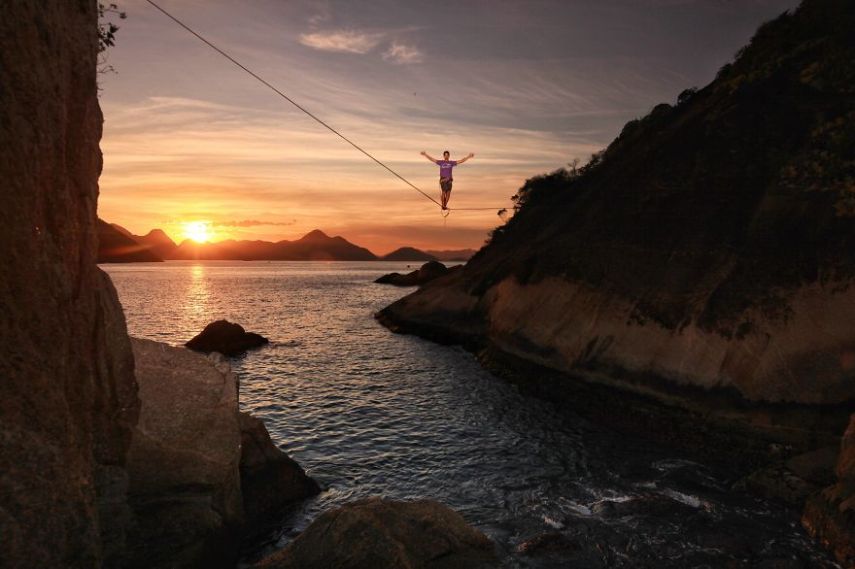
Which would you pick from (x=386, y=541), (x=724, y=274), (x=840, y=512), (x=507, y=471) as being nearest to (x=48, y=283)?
(x=386, y=541)

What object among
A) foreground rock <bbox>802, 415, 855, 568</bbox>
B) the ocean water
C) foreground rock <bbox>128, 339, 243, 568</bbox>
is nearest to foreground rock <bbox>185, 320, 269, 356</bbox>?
the ocean water

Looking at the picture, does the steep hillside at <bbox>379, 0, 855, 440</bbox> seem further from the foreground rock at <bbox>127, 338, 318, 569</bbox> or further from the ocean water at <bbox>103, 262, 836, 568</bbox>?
the foreground rock at <bbox>127, 338, 318, 569</bbox>

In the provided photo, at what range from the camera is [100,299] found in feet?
29.1

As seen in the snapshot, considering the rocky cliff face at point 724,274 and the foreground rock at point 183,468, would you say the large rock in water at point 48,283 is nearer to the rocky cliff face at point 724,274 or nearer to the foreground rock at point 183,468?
the foreground rock at point 183,468

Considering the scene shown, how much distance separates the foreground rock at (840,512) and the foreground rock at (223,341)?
1236 inches

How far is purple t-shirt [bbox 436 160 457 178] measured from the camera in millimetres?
22328

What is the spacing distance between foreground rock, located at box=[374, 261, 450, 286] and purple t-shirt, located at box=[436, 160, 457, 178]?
221 feet

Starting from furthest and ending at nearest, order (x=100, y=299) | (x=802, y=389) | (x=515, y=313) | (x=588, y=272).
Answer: (x=515, y=313) < (x=588, y=272) < (x=802, y=389) < (x=100, y=299)

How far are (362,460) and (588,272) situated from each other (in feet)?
54.0

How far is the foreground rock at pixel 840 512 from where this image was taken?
10.8 metres

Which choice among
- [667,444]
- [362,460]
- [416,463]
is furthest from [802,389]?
[362,460]

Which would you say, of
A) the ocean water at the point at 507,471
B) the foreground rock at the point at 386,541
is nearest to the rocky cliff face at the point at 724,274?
the ocean water at the point at 507,471

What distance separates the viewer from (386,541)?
8852mm

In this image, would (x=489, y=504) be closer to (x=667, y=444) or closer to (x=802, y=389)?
(x=667, y=444)
